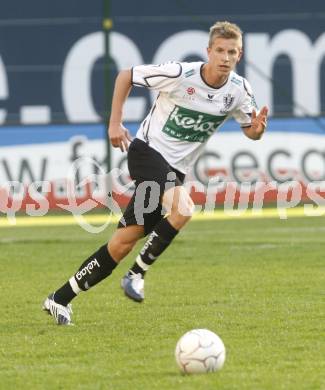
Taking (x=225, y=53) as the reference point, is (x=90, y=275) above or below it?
below

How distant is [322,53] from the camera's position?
20.9 metres

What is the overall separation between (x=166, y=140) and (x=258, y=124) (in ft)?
2.20

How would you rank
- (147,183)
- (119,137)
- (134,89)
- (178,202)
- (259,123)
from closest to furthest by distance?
(119,137) < (178,202) < (147,183) < (259,123) < (134,89)

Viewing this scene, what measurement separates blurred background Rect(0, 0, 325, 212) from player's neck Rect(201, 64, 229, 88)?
11178mm

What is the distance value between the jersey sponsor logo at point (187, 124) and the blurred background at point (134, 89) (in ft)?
36.6

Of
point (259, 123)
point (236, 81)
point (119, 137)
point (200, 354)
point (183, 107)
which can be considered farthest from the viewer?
point (236, 81)

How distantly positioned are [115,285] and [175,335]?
10.9ft

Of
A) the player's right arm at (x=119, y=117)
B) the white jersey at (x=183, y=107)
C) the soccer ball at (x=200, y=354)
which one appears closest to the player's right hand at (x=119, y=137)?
the player's right arm at (x=119, y=117)

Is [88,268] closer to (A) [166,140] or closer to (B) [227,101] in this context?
(A) [166,140]

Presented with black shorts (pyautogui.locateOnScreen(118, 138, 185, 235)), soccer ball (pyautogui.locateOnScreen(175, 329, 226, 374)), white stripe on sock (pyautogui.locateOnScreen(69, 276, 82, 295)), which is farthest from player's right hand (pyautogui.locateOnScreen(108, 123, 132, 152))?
soccer ball (pyautogui.locateOnScreen(175, 329, 226, 374))

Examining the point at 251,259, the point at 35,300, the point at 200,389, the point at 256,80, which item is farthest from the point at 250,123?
the point at 256,80

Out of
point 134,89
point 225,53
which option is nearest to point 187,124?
point 225,53

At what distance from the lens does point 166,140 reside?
28.7 feet

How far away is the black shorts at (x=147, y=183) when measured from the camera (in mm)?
8438
